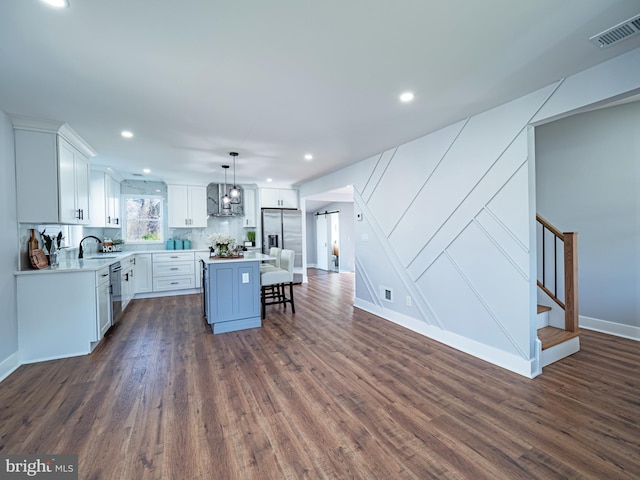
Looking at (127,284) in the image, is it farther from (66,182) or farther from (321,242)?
(321,242)

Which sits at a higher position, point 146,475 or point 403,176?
point 403,176

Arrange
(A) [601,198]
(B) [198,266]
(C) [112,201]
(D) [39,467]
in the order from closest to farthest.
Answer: (D) [39,467], (A) [601,198], (C) [112,201], (B) [198,266]

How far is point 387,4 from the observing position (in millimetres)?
1513

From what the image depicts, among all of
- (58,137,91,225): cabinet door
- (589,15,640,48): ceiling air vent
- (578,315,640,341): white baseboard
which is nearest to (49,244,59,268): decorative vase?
(58,137,91,225): cabinet door

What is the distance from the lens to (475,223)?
2.98 meters

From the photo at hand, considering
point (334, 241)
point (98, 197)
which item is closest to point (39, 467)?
point (98, 197)

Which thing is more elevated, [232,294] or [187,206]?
[187,206]

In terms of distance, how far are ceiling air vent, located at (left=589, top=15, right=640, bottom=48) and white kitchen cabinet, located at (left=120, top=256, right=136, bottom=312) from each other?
5.83m

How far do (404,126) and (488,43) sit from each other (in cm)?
142

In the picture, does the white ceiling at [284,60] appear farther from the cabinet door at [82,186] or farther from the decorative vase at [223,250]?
the decorative vase at [223,250]

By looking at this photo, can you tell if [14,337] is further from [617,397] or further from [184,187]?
[617,397]

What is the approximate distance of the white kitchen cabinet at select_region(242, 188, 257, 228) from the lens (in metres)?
7.16

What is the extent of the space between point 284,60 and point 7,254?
129 inches

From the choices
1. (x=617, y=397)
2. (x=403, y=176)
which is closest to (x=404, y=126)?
(x=403, y=176)
